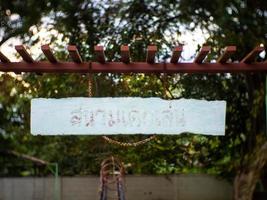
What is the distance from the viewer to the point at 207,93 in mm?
7789

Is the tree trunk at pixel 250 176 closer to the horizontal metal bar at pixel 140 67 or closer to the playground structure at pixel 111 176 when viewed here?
the playground structure at pixel 111 176

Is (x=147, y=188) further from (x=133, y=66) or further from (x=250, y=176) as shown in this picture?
(x=133, y=66)

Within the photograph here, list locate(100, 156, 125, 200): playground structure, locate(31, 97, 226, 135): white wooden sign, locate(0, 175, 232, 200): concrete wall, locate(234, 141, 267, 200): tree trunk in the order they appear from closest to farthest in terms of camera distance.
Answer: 1. locate(31, 97, 226, 135): white wooden sign
2. locate(100, 156, 125, 200): playground structure
3. locate(234, 141, 267, 200): tree trunk
4. locate(0, 175, 232, 200): concrete wall

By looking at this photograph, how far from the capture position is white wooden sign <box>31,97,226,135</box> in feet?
14.9

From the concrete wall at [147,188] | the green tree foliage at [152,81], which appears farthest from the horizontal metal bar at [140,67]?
the concrete wall at [147,188]

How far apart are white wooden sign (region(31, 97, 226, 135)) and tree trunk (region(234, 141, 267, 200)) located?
284 cm

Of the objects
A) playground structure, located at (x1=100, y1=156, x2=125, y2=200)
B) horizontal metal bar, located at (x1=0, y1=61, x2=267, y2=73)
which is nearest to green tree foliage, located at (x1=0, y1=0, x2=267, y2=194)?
playground structure, located at (x1=100, y1=156, x2=125, y2=200)

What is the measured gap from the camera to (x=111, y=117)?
4.54 metres

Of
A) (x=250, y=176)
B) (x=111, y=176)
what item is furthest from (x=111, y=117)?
(x=250, y=176)

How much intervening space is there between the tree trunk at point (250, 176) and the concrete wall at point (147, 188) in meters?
1.11

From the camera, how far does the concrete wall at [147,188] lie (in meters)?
8.60

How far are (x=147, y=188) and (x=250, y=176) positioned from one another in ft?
6.32

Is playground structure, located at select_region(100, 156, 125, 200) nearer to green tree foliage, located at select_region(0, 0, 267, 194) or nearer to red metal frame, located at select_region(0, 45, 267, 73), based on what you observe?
green tree foliage, located at select_region(0, 0, 267, 194)

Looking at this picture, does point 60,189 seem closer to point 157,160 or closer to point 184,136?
point 157,160
